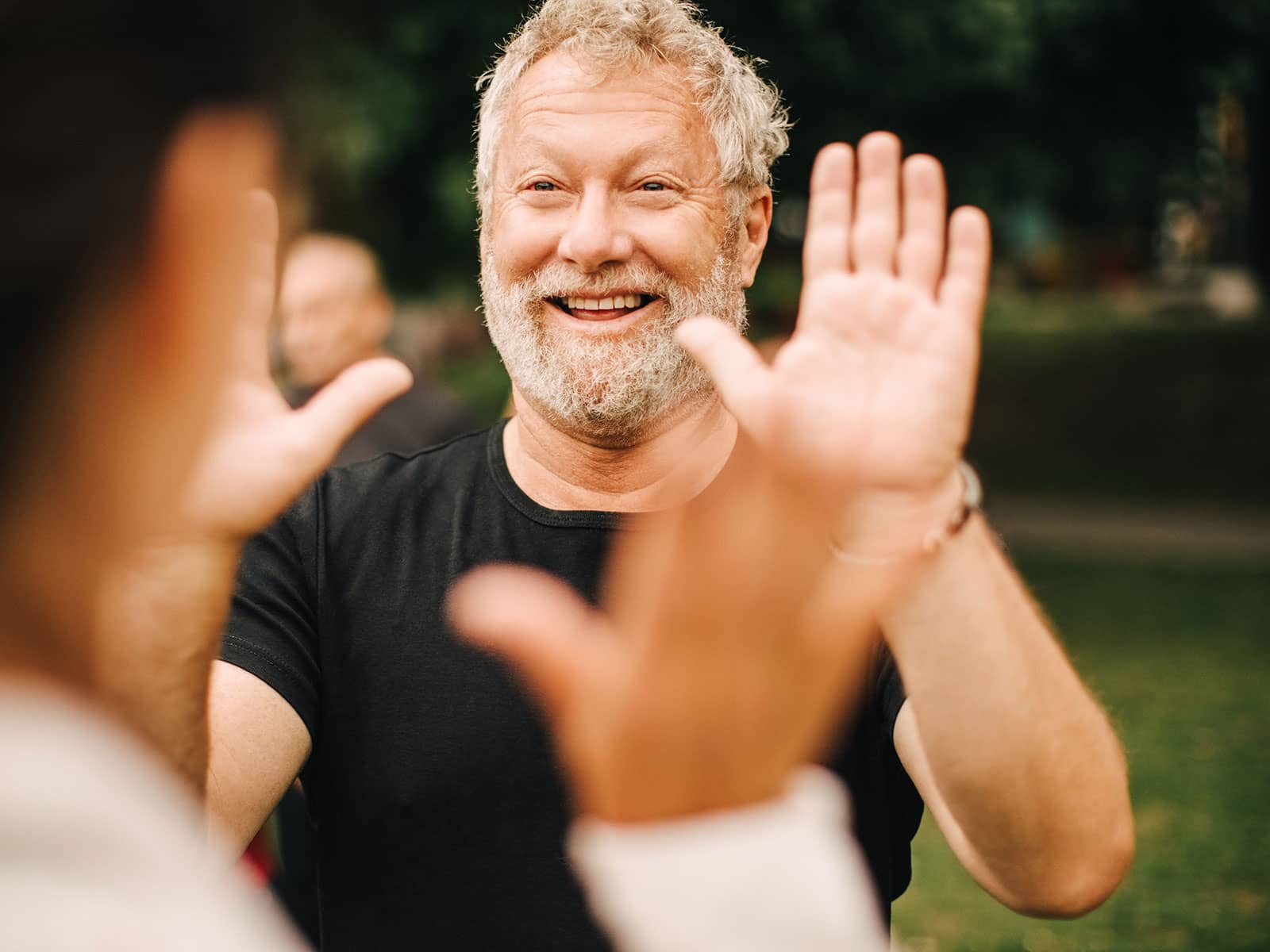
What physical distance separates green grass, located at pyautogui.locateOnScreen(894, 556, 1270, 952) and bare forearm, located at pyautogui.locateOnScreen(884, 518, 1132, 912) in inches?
154

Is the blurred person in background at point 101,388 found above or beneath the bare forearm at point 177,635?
above

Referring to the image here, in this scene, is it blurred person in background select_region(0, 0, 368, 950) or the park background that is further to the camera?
the park background

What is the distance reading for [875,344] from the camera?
51.4 inches

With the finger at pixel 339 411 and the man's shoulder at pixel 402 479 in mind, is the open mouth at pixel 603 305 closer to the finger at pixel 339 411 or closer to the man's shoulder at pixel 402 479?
the man's shoulder at pixel 402 479

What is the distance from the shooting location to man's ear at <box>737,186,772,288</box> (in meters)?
2.54

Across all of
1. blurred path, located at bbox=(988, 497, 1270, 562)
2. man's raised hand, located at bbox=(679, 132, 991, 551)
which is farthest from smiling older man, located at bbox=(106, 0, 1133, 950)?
blurred path, located at bbox=(988, 497, 1270, 562)

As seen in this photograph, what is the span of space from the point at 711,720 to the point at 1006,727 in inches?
19.0

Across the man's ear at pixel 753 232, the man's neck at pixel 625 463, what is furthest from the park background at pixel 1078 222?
the man's neck at pixel 625 463

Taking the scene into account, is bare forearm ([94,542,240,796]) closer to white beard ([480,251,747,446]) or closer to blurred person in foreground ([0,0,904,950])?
blurred person in foreground ([0,0,904,950])

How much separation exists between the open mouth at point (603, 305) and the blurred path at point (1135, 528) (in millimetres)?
10896

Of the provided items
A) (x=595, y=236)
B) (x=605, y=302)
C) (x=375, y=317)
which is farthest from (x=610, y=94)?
(x=375, y=317)

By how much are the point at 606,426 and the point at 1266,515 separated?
13537 mm

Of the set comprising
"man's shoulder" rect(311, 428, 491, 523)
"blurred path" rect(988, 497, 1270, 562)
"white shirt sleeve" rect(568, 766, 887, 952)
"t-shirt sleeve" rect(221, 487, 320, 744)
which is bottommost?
"blurred path" rect(988, 497, 1270, 562)

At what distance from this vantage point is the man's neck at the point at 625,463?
224 cm
